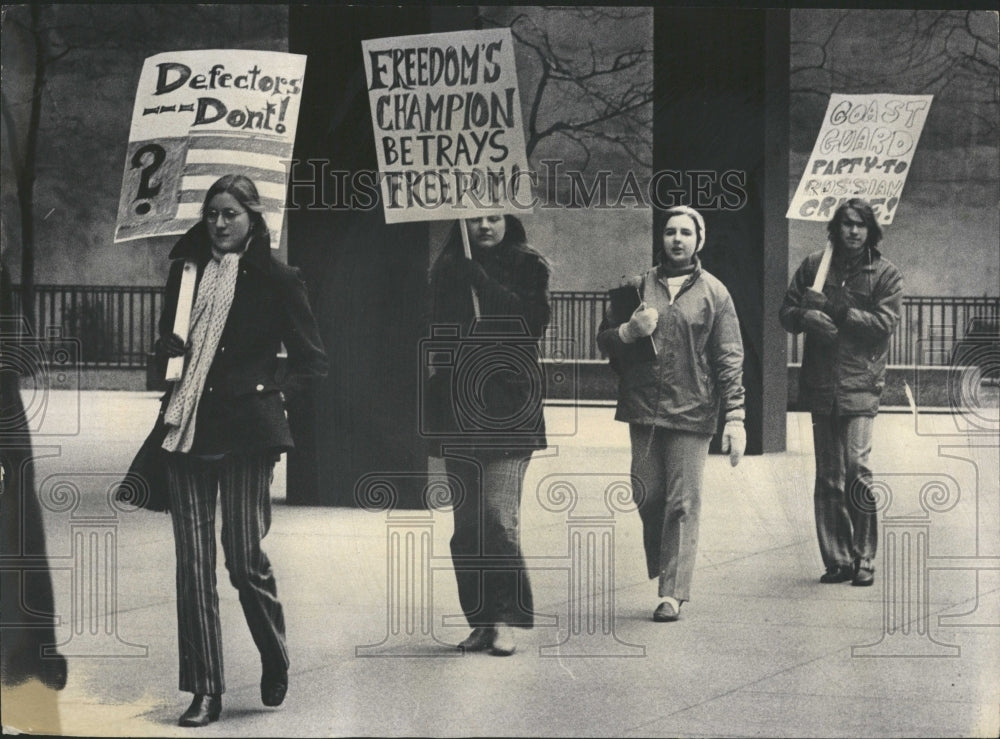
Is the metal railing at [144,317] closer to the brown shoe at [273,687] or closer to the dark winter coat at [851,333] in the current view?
the dark winter coat at [851,333]

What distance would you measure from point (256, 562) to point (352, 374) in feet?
2.72

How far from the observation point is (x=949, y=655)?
252 inches

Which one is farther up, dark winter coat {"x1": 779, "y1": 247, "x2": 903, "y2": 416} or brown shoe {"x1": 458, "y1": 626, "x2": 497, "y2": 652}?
dark winter coat {"x1": 779, "y1": 247, "x2": 903, "y2": 416}

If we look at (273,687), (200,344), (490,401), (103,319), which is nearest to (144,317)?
(103,319)

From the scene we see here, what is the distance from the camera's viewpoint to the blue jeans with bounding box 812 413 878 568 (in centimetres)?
642

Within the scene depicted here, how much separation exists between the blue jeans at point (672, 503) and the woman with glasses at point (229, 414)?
1438mm

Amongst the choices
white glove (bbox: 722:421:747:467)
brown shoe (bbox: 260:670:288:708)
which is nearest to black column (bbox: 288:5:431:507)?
brown shoe (bbox: 260:670:288:708)

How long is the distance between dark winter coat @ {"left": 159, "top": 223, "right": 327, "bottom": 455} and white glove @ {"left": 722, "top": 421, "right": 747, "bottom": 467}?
166 cm

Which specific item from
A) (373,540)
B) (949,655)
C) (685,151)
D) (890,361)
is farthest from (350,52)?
(949,655)

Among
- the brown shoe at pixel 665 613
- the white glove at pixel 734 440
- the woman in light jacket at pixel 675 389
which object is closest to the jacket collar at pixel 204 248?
the woman in light jacket at pixel 675 389

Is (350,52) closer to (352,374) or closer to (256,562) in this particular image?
(352,374)

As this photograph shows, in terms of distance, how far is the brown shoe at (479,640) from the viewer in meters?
6.30

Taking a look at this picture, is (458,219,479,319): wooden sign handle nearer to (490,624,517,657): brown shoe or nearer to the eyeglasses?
the eyeglasses

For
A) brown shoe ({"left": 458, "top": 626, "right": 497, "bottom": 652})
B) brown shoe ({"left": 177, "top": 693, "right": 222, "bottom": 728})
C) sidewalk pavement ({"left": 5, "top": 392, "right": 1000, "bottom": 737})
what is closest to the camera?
brown shoe ({"left": 177, "top": 693, "right": 222, "bottom": 728})
